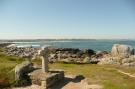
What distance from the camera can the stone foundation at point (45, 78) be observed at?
66.0ft

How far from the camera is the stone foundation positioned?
2011 centimetres

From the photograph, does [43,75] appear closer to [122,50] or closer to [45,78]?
[45,78]

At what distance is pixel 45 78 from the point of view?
20.0 metres

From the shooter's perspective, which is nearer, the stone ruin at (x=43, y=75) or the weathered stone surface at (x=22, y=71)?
the stone ruin at (x=43, y=75)

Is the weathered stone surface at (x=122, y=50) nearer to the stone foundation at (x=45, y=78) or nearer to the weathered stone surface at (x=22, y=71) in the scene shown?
the stone foundation at (x=45, y=78)

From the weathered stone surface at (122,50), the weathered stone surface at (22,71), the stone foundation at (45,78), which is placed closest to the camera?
the stone foundation at (45,78)

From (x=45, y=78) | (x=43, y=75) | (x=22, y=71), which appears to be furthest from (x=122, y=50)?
(x=45, y=78)

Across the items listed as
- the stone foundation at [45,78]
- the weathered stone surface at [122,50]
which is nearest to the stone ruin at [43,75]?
the stone foundation at [45,78]

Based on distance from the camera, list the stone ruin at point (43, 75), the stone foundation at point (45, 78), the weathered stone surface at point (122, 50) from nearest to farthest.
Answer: the stone foundation at point (45, 78) < the stone ruin at point (43, 75) < the weathered stone surface at point (122, 50)

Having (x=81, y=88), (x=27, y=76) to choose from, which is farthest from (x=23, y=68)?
(x=81, y=88)

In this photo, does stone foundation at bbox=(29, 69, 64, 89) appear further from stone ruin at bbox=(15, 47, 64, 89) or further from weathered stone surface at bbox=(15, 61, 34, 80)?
weathered stone surface at bbox=(15, 61, 34, 80)

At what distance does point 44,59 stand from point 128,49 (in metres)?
39.1

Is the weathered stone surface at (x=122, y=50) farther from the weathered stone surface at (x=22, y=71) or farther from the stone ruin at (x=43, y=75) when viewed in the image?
the weathered stone surface at (x=22, y=71)

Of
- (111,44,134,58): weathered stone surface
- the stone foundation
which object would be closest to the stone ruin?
the stone foundation
